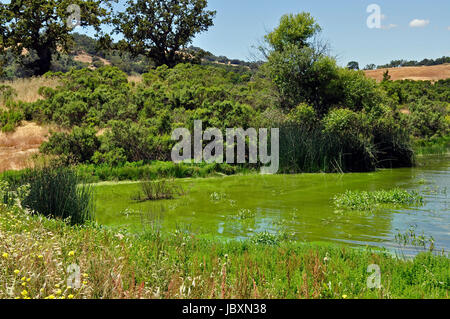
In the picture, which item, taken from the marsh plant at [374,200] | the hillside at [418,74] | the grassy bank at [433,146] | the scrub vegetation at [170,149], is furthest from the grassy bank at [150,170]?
the hillside at [418,74]

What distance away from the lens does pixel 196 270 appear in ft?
16.2

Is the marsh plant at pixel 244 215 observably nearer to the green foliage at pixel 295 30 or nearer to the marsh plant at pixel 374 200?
the marsh plant at pixel 374 200

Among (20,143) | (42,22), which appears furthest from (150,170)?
(42,22)

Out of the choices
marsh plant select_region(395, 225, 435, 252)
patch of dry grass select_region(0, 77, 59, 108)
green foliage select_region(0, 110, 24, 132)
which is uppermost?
patch of dry grass select_region(0, 77, 59, 108)

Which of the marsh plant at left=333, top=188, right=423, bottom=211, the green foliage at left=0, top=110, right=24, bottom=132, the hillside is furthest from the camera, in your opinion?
the hillside

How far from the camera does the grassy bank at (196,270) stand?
414 centimetres

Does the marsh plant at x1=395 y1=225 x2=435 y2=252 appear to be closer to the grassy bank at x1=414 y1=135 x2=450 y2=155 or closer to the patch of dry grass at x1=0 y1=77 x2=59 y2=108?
the grassy bank at x1=414 y1=135 x2=450 y2=155

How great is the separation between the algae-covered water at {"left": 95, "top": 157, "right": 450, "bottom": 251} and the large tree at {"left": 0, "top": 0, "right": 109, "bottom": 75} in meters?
18.4

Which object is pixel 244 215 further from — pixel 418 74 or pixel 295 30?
pixel 418 74

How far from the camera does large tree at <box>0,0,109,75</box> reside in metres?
26.8

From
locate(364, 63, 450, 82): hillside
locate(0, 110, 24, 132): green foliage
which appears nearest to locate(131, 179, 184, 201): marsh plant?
locate(0, 110, 24, 132): green foliage

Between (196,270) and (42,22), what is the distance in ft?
88.8
